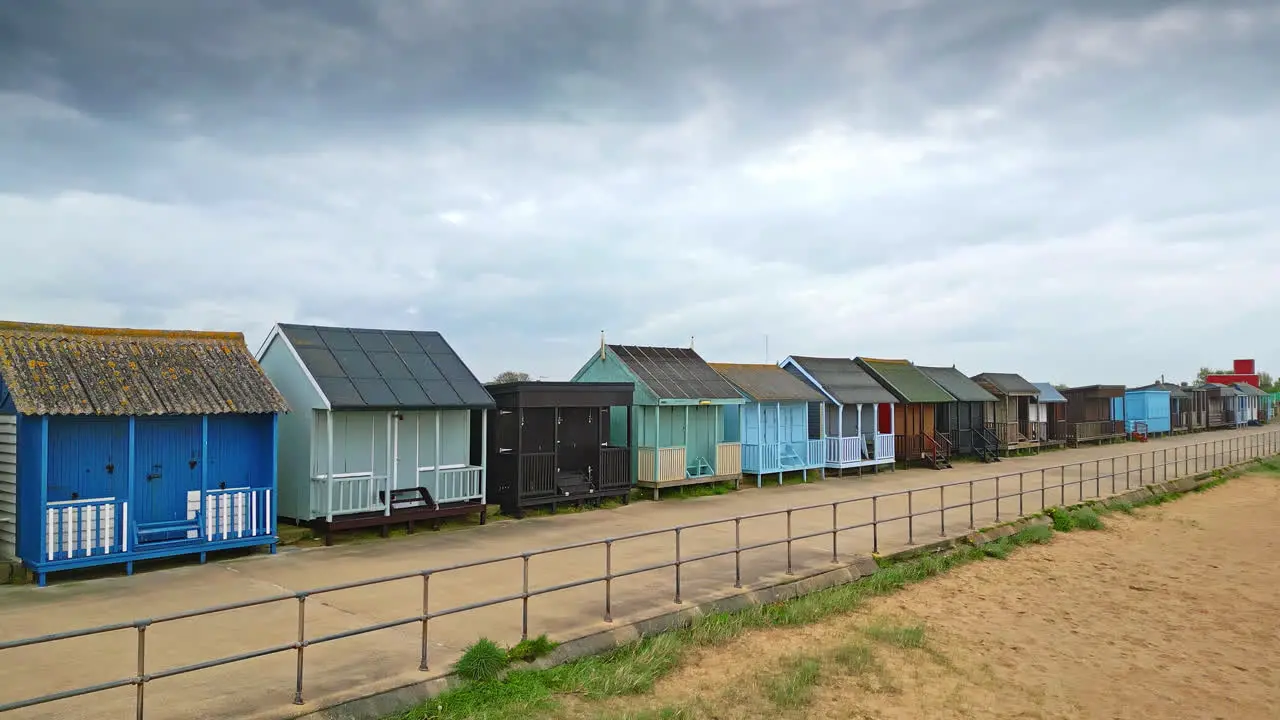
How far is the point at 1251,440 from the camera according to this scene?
4703 centimetres

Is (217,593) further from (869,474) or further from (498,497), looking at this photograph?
(869,474)

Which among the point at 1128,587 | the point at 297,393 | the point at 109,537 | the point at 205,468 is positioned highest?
the point at 297,393

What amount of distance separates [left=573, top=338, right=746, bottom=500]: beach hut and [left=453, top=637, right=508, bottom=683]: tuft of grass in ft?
42.8

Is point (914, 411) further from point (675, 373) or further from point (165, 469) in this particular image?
point (165, 469)

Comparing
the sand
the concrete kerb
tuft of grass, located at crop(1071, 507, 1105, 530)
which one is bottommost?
the sand

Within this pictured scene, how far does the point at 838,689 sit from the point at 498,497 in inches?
448

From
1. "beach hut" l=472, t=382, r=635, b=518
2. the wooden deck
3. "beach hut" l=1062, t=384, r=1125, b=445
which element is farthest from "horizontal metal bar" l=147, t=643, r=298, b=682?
"beach hut" l=1062, t=384, r=1125, b=445

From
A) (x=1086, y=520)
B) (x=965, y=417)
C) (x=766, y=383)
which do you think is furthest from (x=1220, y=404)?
(x=1086, y=520)

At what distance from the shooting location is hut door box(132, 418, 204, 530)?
13445 millimetres

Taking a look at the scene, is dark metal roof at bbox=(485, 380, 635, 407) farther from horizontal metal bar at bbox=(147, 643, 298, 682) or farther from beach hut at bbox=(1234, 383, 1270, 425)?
beach hut at bbox=(1234, 383, 1270, 425)

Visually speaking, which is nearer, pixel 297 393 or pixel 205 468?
pixel 205 468

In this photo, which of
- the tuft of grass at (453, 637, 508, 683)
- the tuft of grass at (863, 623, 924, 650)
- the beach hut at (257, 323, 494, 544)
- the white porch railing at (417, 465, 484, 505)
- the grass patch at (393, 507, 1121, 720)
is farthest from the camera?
the white porch railing at (417, 465, 484, 505)

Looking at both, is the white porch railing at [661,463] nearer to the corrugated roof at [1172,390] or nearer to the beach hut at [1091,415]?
the beach hut at [1091,415]

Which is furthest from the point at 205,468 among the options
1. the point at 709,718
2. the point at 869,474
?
the point at 869,474
